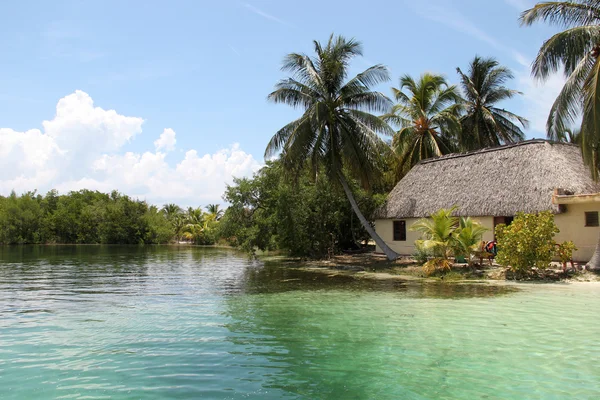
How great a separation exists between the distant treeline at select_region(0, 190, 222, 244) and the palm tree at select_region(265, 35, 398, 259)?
39792 mm

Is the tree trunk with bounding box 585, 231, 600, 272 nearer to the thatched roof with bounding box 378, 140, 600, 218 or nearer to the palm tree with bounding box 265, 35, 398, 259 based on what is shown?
the thatched roof with bounding box 378, 140, 600, 218

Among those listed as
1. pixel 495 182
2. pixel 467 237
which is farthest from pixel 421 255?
pixel 495 182

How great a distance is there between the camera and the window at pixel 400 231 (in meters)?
22.9

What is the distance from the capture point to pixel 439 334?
7.80m

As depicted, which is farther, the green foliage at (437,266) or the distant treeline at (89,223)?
the distant treeline at (89,223)

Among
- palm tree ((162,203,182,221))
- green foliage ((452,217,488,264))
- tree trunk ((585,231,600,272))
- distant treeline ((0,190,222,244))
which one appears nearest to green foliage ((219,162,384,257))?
green foliage ((452,217,488,264))

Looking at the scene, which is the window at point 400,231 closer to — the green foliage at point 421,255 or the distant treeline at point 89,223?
the green foliage at point 421,255

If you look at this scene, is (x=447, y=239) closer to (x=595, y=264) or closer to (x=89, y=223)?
(x=595, y=264)

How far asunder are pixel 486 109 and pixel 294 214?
14.9 m

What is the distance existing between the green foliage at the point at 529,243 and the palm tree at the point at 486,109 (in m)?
15.6

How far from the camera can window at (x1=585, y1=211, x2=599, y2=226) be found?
16.3 meters

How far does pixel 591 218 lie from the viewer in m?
16.4

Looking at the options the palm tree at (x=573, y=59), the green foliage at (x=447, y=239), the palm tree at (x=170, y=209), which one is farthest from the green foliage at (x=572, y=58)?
the palm tree at (x=170, y=209)

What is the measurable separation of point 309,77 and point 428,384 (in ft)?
58.0
